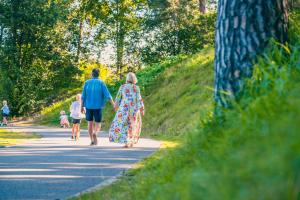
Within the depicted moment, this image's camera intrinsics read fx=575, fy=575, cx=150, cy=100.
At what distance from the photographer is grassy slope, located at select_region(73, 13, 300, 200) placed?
2248mm

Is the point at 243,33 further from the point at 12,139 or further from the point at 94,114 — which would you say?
the point at 12,139

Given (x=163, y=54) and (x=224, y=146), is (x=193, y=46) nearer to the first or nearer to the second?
(x=163, y=54)

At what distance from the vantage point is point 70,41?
51.4 metres

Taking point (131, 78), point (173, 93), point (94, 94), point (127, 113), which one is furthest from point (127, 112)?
point (173, 93)

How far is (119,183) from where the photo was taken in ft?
23.2

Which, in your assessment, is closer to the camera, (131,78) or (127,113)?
(131,78)

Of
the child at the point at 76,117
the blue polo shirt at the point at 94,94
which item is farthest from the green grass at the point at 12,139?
the blue polo shirt at the point at 94,94

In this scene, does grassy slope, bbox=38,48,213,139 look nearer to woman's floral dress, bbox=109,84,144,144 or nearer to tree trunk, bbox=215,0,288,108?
woman's floral dress, bbox=109,84,144,144

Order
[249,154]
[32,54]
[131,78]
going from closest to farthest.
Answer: [249,154]
[131,78]
[32,54]

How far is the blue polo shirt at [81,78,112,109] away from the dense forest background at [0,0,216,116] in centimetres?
2206

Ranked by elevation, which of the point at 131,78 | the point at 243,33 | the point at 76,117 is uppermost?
the point at 243,33

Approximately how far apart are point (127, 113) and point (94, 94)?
1.12m

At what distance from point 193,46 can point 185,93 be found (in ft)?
38.9

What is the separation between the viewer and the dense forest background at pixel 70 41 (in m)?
38.1
